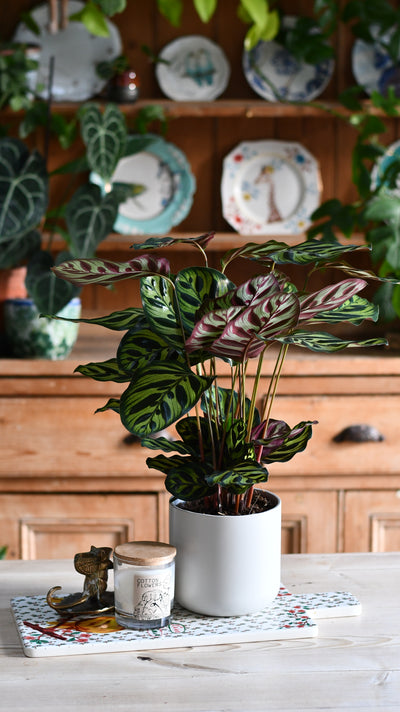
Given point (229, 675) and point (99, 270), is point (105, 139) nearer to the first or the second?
point (99, 270)

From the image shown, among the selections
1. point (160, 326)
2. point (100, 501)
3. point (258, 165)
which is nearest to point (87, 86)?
point (258, 165)

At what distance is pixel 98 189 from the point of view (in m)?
2.07

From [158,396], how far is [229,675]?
268mm

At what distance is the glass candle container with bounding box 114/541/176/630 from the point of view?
34.1 inches

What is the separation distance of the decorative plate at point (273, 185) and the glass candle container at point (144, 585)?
174cm

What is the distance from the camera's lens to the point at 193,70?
8.16ft

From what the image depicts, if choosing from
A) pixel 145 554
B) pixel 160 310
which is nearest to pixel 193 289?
pixel 160 310

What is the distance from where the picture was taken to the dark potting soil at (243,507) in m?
0.94

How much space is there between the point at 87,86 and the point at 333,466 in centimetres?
127

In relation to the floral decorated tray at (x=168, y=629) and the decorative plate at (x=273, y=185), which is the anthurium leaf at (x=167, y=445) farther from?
the decorative plate at (x=273, y=185)

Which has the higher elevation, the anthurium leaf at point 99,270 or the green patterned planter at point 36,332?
the anthurium leaf at point 99,270

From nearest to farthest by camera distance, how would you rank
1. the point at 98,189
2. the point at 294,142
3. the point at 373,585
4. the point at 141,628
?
the point at 141,628 → the point at 373,585 → the point at 98,189 → the point at 294,142

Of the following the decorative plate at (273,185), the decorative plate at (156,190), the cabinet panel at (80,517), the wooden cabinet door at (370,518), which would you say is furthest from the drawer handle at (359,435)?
the decorative plate at (156,190)

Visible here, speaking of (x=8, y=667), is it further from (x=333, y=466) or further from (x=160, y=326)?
(x=333, y=466)
